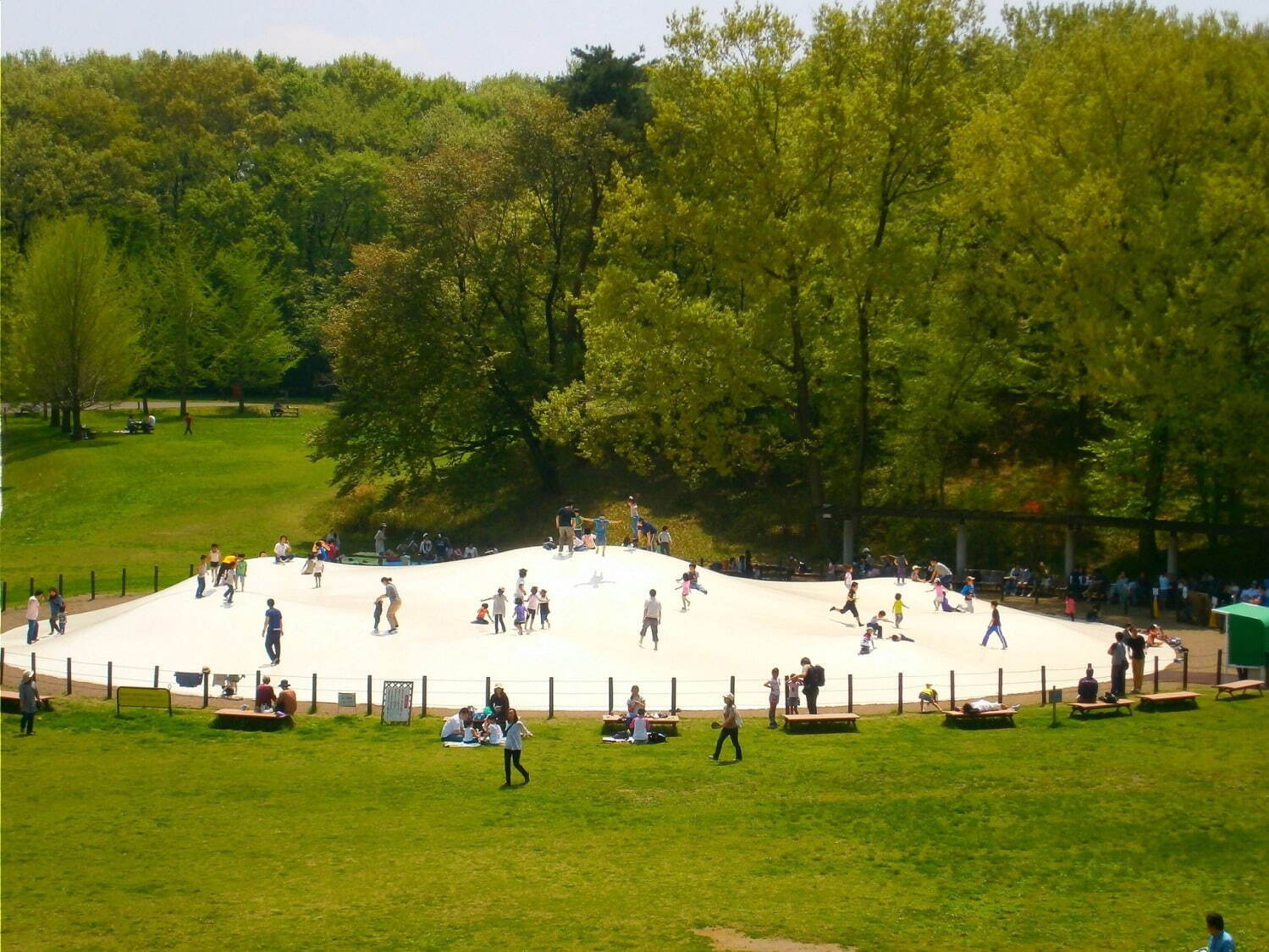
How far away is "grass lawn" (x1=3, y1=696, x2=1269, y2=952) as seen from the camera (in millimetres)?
20594

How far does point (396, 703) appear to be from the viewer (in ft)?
105

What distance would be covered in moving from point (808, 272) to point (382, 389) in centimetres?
1945

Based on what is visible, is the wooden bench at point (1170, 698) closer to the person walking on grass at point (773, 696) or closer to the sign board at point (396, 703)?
the person walking on grass at point (773, 696)

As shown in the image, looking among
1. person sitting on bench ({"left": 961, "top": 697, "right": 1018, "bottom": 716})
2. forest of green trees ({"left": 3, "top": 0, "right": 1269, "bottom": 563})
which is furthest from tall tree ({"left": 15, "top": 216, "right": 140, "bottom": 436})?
person sitting on bench ({"left": 961, "top": 697, "right": 1018, "bottom": 716})

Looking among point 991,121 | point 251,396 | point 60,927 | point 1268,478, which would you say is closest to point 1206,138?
point 991,121

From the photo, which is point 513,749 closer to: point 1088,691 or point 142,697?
point 142,697

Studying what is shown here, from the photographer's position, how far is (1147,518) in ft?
161

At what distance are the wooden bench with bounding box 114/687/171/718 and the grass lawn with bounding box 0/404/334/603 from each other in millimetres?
21091

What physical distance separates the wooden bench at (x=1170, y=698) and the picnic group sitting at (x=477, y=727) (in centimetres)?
1432

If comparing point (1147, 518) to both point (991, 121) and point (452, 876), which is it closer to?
Result: point (991, 121)

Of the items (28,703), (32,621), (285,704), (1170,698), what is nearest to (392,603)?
(285,704)

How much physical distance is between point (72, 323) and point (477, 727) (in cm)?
5573

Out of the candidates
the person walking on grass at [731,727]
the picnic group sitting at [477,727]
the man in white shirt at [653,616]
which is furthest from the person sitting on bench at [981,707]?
the picnic group sitting at [477,727]

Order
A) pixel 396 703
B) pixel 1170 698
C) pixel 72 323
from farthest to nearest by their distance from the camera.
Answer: pixel 72 323 → pixel 1170 698 → pixel 396 703
